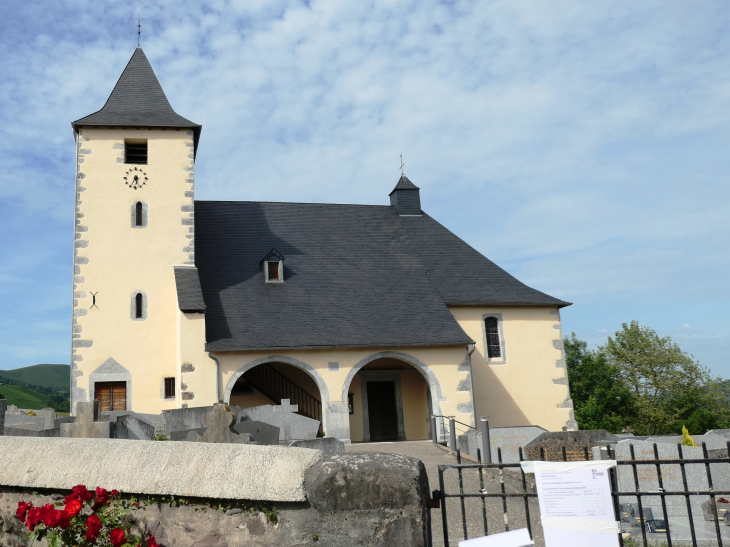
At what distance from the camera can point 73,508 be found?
3195 millimetres

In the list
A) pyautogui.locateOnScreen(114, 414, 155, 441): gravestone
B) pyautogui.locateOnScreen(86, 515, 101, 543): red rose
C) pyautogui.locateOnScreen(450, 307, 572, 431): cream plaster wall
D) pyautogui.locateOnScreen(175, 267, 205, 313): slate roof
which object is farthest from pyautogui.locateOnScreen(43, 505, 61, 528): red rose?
pyautogui.locateOnScreen(450, 307, 572, 431): cream plaster wall

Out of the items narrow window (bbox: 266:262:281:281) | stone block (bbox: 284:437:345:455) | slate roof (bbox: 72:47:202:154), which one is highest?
slate roof (bbox: 72:47:202:154)

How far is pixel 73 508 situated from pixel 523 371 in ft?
60.0

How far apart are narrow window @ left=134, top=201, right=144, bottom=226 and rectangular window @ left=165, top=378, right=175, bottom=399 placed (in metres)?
4.46

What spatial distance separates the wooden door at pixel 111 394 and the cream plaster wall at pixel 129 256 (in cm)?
21

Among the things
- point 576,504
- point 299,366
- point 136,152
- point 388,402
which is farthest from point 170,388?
point 576,504

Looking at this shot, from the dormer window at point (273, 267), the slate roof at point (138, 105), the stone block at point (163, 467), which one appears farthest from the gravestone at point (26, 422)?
the stone block at point (163, 467)

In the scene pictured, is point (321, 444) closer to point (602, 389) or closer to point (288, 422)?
point (288, 422)

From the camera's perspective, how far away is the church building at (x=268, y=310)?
17250mm

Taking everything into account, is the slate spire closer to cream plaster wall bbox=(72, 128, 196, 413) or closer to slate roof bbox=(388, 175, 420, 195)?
slate roof bbox=(388, 175, 420, 195)

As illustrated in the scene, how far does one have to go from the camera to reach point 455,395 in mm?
18203

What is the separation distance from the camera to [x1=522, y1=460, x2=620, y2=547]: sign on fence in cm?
359

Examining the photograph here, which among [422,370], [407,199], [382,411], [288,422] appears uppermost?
[407,199]

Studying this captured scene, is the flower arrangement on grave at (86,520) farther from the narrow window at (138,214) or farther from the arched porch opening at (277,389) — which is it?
the narrow window at (138,214)
